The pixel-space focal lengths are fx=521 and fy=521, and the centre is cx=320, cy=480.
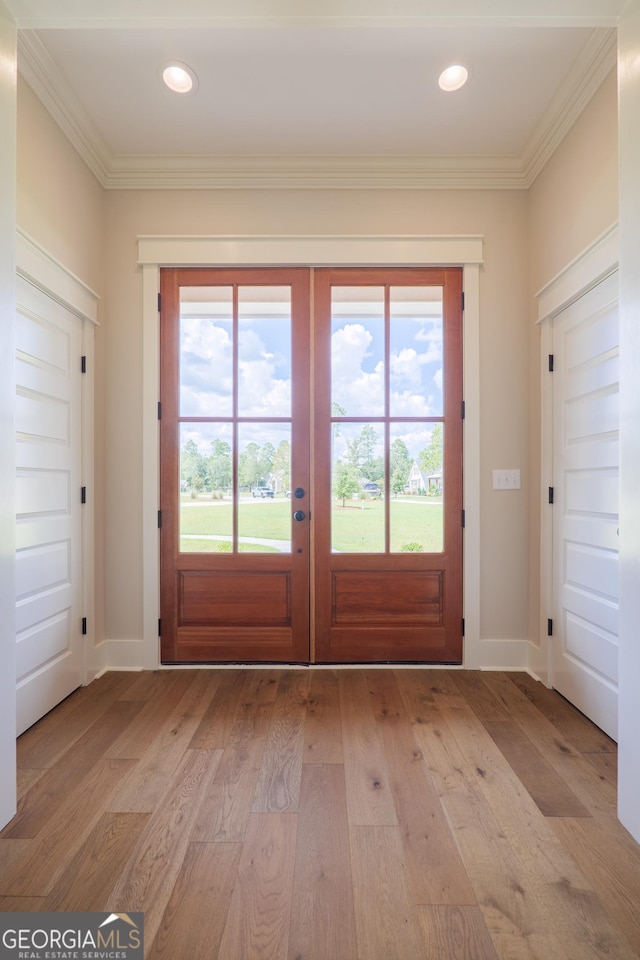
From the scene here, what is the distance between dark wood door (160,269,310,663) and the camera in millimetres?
3133

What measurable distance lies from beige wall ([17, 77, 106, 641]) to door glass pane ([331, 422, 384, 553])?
55.5 inches

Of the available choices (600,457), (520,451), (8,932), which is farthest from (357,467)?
(8,932)

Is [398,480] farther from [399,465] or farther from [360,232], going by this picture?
[360,232]

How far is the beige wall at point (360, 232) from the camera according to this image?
310 cm

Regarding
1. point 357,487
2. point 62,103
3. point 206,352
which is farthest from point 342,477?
point 62,103

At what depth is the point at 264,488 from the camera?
315 cm

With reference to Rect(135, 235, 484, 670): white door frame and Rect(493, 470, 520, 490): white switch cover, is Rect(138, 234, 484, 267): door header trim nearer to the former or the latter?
Rect(135, 235, 484, 670): white door frame

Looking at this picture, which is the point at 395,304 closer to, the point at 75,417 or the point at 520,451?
the point at 520,451

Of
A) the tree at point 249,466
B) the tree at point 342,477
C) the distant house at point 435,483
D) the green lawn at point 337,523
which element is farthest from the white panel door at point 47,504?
the distant house at point 435,483

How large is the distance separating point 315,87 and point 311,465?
6.29 ft

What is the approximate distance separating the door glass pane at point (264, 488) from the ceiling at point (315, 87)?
4.88 feet

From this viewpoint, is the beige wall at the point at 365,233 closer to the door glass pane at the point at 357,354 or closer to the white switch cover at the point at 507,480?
the white switch cover at the point at 507,480

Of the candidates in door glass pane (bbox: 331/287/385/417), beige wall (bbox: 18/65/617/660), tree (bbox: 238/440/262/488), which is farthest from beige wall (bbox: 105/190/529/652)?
tree (bbox: 238/440/262/488)

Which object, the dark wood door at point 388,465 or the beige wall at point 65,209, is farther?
the dark wood door at point 388,465
